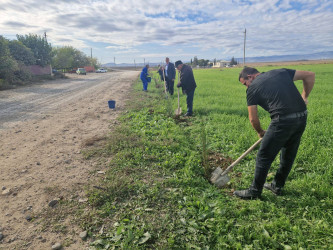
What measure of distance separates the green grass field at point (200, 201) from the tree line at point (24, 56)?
1811 centimetres

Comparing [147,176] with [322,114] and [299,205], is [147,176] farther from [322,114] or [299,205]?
[322,114]

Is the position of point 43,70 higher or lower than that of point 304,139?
higher

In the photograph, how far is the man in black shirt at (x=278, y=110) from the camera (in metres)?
2.58

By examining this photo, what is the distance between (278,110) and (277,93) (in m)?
0.21

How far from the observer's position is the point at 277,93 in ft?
8.50

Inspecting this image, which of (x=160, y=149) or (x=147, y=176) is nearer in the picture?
(x=147, y=176)

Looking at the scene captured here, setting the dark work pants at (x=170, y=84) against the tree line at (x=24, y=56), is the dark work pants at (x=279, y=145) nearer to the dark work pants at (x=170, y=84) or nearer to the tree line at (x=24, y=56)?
the dark work pants at (x=170, y=84)

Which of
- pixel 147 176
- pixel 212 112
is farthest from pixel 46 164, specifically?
pixel 212 112

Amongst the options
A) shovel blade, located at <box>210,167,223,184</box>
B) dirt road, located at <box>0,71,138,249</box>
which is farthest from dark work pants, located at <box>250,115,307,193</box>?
dirt road, located at <box>0,71,138,249</box>

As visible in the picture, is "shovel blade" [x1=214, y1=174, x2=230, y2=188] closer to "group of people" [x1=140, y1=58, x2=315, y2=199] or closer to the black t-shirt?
"group of people" [x1=140, y1=58, x2=315, y2=199]

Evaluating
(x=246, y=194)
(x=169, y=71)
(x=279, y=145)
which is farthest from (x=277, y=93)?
(x=169, y=71)

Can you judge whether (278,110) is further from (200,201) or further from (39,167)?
(39,167)

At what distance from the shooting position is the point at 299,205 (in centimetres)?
284

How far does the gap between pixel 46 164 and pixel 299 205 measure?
4.46 meters
